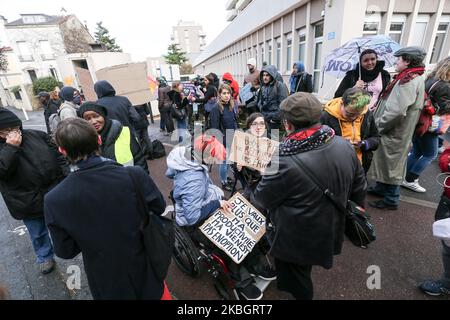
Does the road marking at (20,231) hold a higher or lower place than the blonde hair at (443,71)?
lower

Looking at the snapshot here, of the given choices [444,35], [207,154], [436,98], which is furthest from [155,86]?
[444,35]

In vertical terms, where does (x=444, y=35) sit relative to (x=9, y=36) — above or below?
below

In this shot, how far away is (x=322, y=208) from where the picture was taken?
5.47 ft

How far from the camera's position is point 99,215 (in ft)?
4.52

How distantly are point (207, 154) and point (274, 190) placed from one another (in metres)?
0.86

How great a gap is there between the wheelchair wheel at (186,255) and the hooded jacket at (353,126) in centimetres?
209

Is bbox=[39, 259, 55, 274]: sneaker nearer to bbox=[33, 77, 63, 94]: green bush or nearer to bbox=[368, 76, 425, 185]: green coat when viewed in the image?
bbox=[368, 76, 425, 185]: green coat

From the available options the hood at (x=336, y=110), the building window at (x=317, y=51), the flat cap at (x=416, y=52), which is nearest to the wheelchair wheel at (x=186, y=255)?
the hood at (x=336, y=110)

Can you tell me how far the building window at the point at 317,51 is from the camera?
26.6 feet

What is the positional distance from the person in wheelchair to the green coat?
230cm

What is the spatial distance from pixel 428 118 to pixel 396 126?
0.76 m

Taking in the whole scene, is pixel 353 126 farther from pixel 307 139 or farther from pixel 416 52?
pixel 307 139

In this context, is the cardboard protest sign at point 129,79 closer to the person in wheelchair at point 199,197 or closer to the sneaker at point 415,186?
the person in wheelchair at point 199,197
